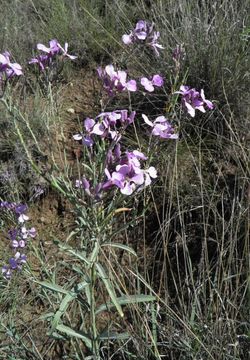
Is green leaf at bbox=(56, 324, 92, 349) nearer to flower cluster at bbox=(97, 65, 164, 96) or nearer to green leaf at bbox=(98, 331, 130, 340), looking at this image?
green leaf at bbox=(98, 331, 130, 340)

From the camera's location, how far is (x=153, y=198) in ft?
6.38

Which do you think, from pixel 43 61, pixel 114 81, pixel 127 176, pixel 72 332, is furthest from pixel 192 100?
pixel 72 332

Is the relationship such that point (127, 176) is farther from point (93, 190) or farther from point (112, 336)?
point (112, 336)

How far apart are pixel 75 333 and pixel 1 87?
85 cm

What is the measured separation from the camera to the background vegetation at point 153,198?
1805mm

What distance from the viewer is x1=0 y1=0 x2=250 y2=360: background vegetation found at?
5.92 feet

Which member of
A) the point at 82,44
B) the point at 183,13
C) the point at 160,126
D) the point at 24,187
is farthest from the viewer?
the point at 82,44

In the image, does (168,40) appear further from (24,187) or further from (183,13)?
(24,187)

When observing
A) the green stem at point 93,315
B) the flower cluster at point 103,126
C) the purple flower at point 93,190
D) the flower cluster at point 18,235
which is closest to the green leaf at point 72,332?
the green stem at point 93,315

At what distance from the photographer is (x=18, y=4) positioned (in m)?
4.30

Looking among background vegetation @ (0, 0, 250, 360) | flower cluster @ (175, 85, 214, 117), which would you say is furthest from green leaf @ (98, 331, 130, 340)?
flower cluster @ (175, 85, 214, 117)

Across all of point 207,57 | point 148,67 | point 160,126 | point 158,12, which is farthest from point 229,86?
point 160,126

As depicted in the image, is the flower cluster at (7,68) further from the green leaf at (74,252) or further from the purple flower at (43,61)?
the green leaf at (74,252)

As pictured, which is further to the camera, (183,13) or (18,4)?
(18,4)
